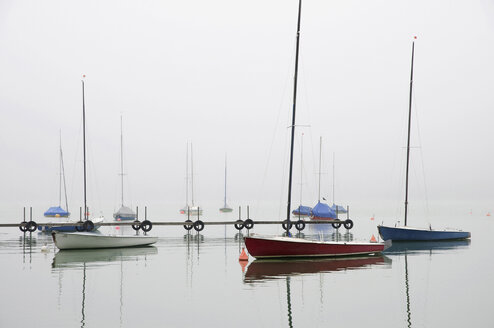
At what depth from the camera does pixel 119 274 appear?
21.5 metres

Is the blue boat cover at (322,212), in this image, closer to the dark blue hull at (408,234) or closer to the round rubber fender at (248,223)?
the round rubber fender at (248,223)

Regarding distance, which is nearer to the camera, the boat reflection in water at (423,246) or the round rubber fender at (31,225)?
the boat reflection in water at (423,246)

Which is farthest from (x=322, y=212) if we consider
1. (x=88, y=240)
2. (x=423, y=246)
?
(x=88, y=240)

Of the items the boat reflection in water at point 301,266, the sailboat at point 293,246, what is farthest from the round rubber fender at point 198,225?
the sailboat at point 293,246

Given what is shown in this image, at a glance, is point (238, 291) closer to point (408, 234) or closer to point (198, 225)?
point (408, 234)

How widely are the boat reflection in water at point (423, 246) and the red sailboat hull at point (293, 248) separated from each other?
5.35 metres

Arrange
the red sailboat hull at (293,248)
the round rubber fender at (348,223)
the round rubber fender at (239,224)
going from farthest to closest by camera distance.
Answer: the round rubber fender at (348,223)
the round rubber fender at (239,224)
the red sailboat hull at (293,248)

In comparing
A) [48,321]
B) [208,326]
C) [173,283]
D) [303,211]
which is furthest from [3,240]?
[303,211]

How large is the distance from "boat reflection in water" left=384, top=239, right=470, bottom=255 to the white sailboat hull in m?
17.3

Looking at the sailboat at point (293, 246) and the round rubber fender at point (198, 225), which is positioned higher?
the sailboat at point (293, 246)

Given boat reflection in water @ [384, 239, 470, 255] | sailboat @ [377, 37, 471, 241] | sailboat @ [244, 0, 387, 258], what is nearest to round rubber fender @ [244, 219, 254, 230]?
sailboat @ [377, 37, 471, 241]

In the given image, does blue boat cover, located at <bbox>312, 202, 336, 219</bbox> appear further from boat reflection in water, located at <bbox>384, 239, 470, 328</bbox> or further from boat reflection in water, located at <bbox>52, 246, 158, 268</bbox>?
boat reflection in water, located at <bbox>52, 246, 158, 268</bbox>

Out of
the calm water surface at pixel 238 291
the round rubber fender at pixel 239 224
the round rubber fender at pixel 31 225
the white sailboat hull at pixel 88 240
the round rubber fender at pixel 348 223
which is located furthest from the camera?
the round rubber fender at pixel 348 223

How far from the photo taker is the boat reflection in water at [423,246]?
102ft
